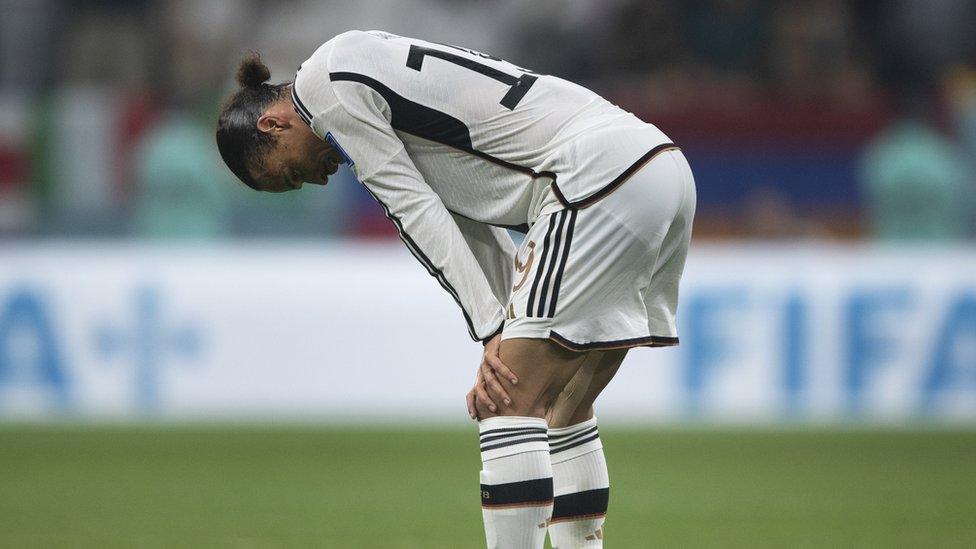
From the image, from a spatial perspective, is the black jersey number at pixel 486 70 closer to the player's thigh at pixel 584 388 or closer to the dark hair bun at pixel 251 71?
the dark hair bun at pixel 251 71

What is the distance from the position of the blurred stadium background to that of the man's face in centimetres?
359

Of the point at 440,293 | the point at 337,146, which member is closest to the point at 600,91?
the point at 440,293

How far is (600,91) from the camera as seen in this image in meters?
11.8

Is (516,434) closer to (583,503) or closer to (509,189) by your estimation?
(583,503)

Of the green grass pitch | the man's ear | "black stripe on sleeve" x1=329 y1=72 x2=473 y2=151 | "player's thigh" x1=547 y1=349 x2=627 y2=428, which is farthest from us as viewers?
the green grass pitch

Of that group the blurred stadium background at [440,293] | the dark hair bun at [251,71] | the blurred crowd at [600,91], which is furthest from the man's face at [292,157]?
the blurred crowd at [600,91]

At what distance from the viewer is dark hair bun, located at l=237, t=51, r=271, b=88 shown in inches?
150

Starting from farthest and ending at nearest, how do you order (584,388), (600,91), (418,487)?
(600,91)
(418,487)
(584,388)

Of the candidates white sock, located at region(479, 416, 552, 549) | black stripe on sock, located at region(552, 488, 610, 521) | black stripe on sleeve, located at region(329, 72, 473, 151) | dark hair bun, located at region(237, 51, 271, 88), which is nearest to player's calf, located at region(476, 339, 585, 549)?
white sock, located at region(479, 416, 552, 549)

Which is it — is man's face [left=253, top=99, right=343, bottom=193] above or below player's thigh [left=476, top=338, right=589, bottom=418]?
above

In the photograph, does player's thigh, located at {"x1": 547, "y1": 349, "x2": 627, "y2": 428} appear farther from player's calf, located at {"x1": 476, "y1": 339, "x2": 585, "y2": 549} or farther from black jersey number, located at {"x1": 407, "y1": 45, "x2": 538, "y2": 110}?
black jersey number, located at {"x1": 407, "y1": 45, "x2": 538, "y2": 110}

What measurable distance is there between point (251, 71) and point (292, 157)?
25 cm

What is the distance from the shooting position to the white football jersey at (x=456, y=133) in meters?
3.62

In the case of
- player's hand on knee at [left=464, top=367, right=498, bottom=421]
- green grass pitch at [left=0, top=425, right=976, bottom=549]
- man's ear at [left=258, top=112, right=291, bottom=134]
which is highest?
man's ear at [left=258, top=112, right=291, bottom=134]
